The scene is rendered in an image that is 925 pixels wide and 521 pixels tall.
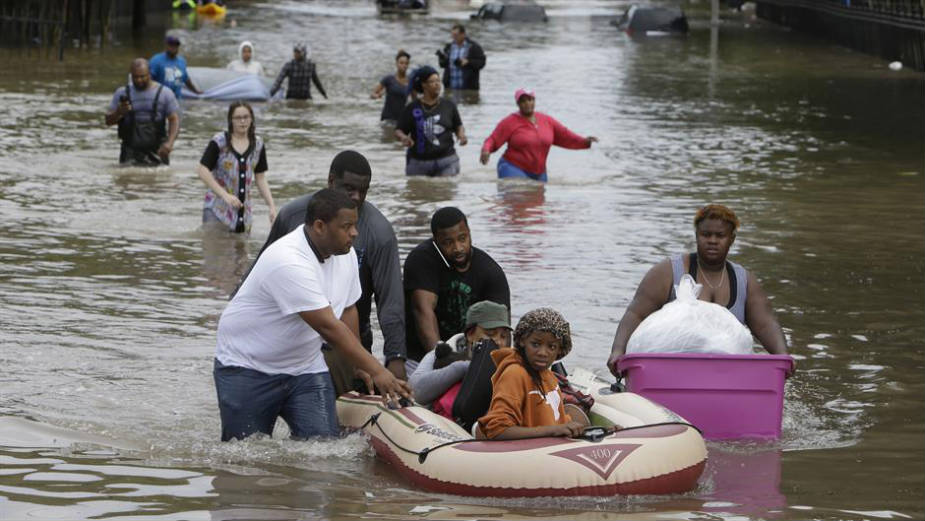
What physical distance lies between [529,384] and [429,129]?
11693 millimetres

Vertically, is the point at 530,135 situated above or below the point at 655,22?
above

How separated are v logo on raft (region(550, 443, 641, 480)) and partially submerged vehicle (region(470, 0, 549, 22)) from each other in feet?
184

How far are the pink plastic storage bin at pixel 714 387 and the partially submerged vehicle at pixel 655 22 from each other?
4940 cm

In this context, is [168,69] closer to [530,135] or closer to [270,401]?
[530,135]

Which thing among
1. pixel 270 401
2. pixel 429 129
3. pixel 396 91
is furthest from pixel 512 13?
pixel 270 401

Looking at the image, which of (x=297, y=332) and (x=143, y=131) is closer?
(x=297, y=332)

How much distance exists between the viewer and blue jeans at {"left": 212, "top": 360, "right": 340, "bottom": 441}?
8477mm

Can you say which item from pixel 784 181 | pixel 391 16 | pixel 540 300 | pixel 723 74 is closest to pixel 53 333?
pixel 540 300

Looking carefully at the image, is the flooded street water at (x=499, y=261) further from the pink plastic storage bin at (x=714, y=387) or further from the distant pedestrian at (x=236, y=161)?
the distant pedestrian at (x=236, y=161)

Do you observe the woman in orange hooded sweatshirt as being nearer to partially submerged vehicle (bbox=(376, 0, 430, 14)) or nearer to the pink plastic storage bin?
the pink plastic storage bin

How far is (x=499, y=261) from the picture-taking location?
15414mm

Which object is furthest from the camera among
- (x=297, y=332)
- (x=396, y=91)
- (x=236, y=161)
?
(x=396, y=91)

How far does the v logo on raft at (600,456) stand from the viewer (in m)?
7.91

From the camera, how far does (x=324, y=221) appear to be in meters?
8.16
